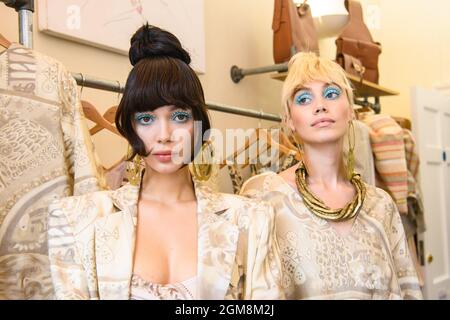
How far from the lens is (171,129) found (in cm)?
76

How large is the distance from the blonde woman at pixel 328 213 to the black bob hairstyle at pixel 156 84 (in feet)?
0.87

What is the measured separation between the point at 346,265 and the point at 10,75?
664 millimetres

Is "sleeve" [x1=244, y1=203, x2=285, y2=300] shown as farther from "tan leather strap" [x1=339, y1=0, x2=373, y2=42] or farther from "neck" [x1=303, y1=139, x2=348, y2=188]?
"tan leather strap" [x1=339, y1=0, x2=373, y2=42]

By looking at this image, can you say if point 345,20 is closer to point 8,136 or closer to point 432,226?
point 432,226

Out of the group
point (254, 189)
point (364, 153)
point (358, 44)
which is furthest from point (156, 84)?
point (358, 44)

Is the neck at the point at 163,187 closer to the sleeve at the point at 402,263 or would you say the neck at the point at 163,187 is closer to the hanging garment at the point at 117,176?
the hanging garment at the point at 117,176

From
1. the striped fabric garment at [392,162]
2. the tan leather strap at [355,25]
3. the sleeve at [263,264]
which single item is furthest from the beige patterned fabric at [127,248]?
the tan leather strap at [355,25]

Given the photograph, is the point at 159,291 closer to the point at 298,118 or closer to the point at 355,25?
the point at 298,118

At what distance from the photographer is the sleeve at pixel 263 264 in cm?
73

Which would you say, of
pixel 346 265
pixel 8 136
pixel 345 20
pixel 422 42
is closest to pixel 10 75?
pixel 8 136

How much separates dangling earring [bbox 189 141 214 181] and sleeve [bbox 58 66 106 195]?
15cm

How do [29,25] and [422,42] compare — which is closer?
[29,25]

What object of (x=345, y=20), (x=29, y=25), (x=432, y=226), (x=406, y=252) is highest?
(x=345, y=20)
